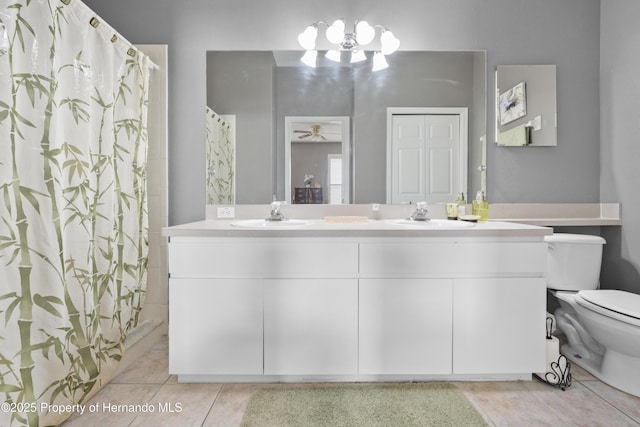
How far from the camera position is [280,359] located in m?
1.69

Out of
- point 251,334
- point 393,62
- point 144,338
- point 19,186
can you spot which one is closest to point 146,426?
point 251,334

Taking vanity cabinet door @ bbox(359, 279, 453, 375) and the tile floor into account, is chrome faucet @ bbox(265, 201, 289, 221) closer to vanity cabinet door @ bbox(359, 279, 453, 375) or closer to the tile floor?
vanity cabinet door @ bbox(359, 279, 453, 375)

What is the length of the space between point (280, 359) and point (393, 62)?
1849mm

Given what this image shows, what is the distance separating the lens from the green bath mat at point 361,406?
4.81 feet

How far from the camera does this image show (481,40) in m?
2.31

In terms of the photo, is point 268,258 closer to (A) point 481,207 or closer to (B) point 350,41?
(A) point 481,207

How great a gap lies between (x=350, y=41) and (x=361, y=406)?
201 cm

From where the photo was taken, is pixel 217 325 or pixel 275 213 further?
pixel 275 213

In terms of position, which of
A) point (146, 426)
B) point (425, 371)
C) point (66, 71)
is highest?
point (66, 71)

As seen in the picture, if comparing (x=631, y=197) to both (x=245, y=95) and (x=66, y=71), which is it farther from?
(x=66, y=71)

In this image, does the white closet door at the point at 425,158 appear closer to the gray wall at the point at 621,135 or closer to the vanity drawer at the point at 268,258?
the vanity drawer at the point at 268,258

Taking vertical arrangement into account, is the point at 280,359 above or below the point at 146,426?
above

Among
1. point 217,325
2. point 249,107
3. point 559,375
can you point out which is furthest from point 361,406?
point 249,107

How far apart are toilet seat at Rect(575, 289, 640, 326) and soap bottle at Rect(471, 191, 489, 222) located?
2.04 feet
